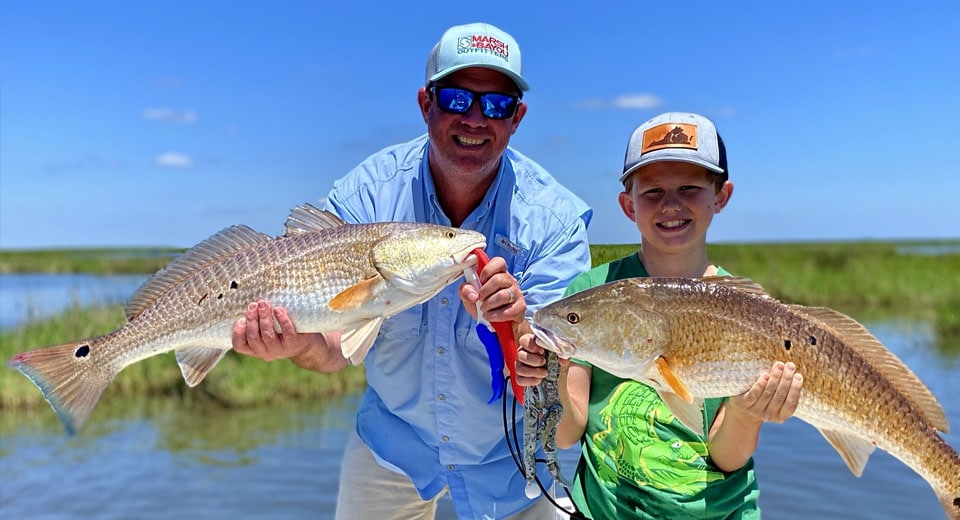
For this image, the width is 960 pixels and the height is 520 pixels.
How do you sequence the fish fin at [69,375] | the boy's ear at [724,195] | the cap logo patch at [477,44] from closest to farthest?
the fish fin at [69,375]
the boy's ear at [724,195]
the cap logo patch at [477,44]

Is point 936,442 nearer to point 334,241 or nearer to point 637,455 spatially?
point 637,455

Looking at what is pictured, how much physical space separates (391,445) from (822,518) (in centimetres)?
638

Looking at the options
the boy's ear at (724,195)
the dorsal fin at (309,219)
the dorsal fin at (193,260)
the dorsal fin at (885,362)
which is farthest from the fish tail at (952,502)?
the dorsal fin at (193,260)

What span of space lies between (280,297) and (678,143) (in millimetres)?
1909


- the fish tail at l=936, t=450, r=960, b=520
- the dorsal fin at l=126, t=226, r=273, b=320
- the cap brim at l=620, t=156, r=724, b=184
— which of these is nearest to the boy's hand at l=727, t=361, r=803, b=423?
the fish tail at l=936, t=450, r=960, b=520

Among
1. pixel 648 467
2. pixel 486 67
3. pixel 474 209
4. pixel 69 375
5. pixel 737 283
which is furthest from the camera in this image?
pixel 474 209

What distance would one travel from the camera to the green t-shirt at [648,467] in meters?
3.42

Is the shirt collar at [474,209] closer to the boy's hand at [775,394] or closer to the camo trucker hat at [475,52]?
the camo trucker hat at [475,52]

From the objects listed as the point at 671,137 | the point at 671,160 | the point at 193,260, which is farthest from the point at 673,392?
the point at 193,260

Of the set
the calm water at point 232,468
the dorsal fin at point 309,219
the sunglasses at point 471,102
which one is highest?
the sunglasses at point 471,102

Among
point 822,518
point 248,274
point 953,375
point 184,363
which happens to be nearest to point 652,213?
point 248,274

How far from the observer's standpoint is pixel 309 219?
4070 millimetres

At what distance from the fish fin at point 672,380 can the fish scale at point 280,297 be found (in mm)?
991

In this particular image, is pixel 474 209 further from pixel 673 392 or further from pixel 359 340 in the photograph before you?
pixel 673 392
